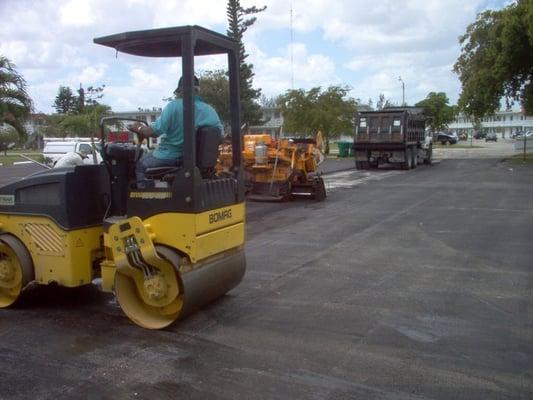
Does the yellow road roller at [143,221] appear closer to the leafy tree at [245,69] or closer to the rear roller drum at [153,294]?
the rear roller drum at [153,294]

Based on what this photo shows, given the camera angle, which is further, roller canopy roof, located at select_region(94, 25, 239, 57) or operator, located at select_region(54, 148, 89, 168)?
operator, located at select_region(54, 148, 89, 168)

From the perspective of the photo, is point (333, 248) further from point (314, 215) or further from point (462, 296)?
point (314, 215)

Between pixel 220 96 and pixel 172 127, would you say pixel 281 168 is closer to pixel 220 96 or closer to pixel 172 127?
pixel 220 96

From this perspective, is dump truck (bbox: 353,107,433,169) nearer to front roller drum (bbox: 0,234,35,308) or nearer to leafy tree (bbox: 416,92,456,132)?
front roller drum (bbox: 0,234,35,308)

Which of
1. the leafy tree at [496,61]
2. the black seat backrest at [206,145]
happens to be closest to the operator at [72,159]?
the black seat backrest at [206,145]

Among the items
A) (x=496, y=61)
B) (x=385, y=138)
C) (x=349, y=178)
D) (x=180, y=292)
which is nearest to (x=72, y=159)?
(x=180, y=292)

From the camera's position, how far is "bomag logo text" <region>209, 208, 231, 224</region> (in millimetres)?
5439

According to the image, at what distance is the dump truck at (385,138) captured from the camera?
27609 mm

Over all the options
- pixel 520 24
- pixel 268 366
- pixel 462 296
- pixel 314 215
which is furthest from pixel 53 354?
pixel 520 24

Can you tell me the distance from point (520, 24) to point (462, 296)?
27444 millimetres

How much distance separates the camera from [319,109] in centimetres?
3938

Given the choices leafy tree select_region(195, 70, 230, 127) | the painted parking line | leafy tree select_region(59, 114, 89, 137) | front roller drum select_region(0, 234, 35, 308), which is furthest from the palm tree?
leafy tree select_region(59, 114, 89, 137)

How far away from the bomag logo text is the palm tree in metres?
15.8

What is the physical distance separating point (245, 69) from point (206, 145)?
150 ft
